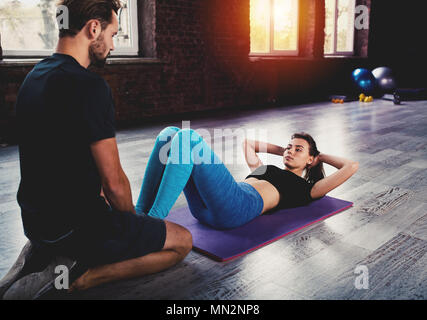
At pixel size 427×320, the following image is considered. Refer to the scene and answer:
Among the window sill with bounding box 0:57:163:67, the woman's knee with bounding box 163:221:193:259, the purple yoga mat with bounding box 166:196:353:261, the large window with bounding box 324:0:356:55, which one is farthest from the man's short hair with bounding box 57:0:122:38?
the large window with bounding box 324:0:356:55

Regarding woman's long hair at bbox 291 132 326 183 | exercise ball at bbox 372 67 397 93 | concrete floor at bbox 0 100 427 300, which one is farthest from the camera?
exercise ball at bbox 372 67 397 93

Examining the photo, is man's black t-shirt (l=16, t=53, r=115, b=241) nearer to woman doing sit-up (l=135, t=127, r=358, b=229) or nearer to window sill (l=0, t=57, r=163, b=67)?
woman doing sit-up (l=135, t=127, r=358, b=229)

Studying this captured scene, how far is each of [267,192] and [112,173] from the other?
1005 mm

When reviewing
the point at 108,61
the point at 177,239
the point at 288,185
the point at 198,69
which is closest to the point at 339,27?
the point at 198,69

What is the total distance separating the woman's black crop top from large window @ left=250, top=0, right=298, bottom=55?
5298mm

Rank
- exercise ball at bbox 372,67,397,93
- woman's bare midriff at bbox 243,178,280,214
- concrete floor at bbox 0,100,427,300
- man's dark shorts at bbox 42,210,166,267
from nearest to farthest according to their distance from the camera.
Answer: man's dark shorts at bbox 42,210,166,267 → concrete floor at bbox 0,100,427,300 → woman's bare midriff at bbox 243,178,280,214 → exercise ball at bbox 372,67,397,93

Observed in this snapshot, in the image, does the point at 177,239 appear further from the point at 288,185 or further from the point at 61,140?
the point at 288,185

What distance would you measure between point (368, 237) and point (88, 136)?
1.41m

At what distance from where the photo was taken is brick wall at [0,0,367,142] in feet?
16.6

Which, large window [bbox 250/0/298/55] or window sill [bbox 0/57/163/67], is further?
large window [bbox 250/0/298/55]

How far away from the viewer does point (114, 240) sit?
1.34m

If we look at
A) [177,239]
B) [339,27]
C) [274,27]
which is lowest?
[177,239]

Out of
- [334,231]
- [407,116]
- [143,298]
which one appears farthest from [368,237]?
[407,116]
